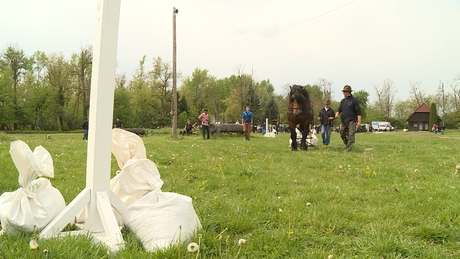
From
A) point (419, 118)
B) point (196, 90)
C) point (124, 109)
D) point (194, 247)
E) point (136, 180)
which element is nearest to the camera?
point (194, 247)

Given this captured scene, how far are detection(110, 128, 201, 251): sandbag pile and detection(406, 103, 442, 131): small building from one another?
244 feet

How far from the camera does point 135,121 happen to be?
166ft

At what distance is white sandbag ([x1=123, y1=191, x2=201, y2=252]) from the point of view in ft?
8.29

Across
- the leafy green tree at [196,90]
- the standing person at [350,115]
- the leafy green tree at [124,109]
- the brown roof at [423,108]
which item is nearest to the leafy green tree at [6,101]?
the leafy green tree at [124,109]

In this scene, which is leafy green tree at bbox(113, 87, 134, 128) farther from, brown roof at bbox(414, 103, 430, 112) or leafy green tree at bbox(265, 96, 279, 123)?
brown roof at bbox(414, 103, 430, 112)

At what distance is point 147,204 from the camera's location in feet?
9.16

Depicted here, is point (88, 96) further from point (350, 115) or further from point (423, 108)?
point (423, 108)

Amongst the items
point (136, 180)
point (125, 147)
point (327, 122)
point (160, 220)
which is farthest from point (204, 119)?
point (160, 220)

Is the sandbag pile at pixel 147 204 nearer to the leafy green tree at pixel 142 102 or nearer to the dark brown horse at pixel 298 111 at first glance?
the dark brown horse at pixel 298 111

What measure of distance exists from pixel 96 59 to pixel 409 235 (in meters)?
2.93

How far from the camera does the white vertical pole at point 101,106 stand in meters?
2.71

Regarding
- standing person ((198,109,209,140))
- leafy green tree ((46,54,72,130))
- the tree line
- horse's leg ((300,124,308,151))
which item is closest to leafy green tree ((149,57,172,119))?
the tree line

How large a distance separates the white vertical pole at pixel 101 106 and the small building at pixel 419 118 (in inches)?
2938

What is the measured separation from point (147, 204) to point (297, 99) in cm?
864
